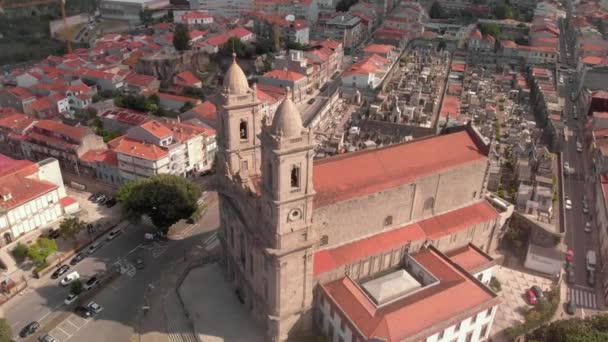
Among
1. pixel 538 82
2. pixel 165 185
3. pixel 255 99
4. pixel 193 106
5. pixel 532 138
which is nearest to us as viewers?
pixel 255 99

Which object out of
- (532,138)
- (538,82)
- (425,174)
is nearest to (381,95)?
(532,138)

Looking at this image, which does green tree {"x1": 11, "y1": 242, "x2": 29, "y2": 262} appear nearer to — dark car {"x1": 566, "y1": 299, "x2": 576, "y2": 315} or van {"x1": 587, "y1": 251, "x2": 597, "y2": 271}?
dark car {"x1": 566, "y1": 299, "x2": 576, "y2": 315}

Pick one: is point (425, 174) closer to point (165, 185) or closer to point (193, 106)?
point (165, 185)

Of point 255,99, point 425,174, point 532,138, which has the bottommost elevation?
point 532,138

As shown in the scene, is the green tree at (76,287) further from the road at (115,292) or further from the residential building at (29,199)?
the residential building at (29,199)

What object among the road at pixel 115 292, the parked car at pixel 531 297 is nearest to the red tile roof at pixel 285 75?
the road at pixel 115 292

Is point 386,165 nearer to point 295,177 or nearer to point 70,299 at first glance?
point 295,177

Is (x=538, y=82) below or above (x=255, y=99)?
below
